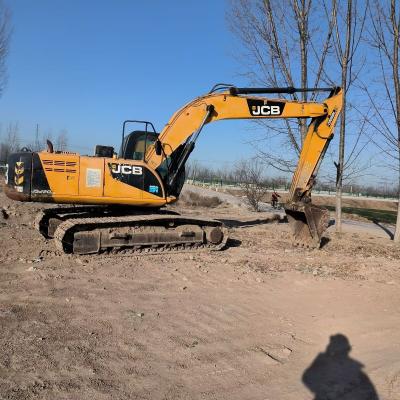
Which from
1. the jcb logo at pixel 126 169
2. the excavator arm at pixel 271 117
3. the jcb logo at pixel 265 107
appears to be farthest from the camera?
the jcb logo at pixel 265 107

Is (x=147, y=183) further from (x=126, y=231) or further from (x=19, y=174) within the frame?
(x=19, y=174)

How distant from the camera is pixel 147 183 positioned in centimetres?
892

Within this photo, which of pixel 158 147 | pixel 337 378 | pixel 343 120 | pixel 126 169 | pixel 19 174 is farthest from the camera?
pixel 343 120

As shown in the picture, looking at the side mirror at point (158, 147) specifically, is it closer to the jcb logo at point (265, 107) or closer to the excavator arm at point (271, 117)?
the excavator arm at point (271, 117)

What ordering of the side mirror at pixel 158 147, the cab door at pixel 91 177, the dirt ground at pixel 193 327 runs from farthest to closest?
the side mirror at pixel 158 147, the cab door at pixel 91 177, the dirt ground at pixel 193 327

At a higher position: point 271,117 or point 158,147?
point 271,117

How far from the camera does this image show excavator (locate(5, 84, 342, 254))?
825 centimetres

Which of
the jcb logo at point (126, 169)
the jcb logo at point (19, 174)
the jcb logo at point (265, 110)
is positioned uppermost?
the jcb logo at point (265, 110)

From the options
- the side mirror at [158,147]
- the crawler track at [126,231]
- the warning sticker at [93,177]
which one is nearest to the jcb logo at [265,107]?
the side mirror at [158,147]

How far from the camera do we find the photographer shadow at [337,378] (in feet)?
12.6

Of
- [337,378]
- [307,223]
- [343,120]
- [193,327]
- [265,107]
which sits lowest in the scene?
[337,378]

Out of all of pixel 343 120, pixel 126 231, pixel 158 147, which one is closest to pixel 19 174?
pixel 126 231

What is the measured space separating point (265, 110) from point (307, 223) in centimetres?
276

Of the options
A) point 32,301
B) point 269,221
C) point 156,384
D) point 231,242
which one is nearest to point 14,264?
point 32,301
